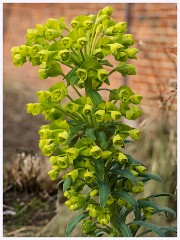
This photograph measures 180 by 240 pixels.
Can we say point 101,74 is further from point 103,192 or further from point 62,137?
point 103,192

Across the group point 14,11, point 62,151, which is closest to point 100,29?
point 62,151

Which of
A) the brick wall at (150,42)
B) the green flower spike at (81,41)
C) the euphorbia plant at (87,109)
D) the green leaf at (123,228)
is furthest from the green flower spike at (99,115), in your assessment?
the brick wall at (150,42)

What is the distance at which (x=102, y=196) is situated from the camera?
1.71 m

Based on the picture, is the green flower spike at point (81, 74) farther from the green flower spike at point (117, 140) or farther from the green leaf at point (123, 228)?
the green leaf at point (123, 228)

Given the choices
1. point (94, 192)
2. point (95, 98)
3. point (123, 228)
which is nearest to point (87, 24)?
Result: point (95, 98)

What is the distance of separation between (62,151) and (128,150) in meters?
1.62

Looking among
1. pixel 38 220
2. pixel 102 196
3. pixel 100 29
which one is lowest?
pixel 38 220

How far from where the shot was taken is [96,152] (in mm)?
1694

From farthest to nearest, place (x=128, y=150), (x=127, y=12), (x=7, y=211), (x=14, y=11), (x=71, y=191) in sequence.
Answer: (x=14, y=11) → (x=127, y=12) → (x=7, y=211) → (x=128, y=150) → (x=71, y=191)

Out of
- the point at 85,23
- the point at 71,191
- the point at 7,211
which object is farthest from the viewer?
the point at 7,211

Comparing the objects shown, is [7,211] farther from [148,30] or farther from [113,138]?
[113,138]

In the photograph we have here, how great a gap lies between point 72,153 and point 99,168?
0.11 meters

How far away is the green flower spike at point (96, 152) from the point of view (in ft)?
5.51

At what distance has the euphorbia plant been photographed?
1.70 m
